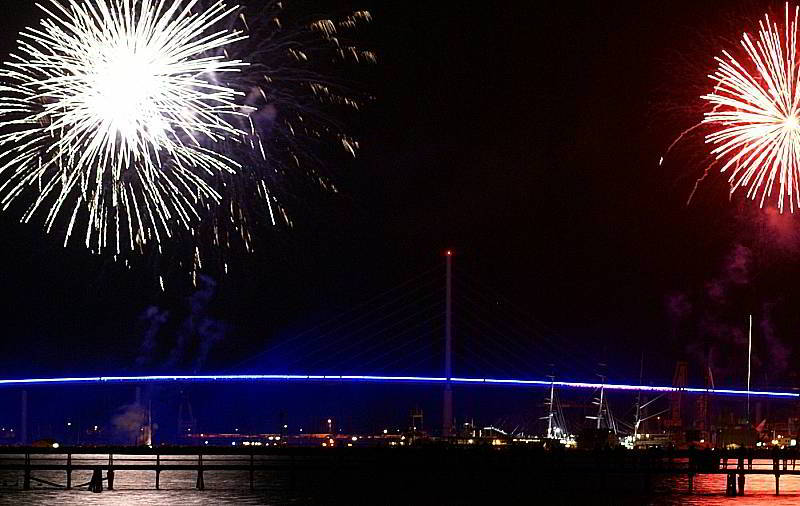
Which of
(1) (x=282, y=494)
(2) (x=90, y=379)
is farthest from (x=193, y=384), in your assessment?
(1) (x=282, y=494)

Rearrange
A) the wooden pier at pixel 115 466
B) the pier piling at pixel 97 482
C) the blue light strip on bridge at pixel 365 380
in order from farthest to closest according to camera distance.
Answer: the blue light strip on bridge at pixel 365 380 → the pier piling at pixel 97 482 → the wooden pier at pixel 115 466

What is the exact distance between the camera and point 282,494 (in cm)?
4681

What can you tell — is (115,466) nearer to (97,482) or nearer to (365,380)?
(97,482)

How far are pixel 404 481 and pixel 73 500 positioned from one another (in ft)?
62.3

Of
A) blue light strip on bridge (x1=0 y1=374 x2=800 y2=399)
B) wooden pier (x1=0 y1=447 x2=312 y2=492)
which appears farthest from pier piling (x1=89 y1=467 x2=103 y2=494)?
blue light strip on bridge (x1=0 y1=374 x2=800 y2=399)

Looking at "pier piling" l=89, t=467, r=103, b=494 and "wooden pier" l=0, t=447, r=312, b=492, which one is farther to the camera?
"pier piling" l=89, t=467, r=103, b=494

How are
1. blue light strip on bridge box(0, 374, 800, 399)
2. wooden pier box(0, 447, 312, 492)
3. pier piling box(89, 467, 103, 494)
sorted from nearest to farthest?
wooden pier box(0, 447, 312, 492) < pier piling box(89, 467, 103, 494) < blue light strip on bridge box(0, 374, 800, 399)

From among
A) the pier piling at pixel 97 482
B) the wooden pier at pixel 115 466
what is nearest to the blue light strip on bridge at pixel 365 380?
the wooden pier at pixel 115 466

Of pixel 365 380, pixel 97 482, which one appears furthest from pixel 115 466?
pixel 365 380

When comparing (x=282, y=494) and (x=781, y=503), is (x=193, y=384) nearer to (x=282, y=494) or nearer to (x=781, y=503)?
(x=282, y=494)

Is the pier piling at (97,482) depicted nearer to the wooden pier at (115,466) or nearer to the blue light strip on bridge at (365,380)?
the wooden pier at (115,466)

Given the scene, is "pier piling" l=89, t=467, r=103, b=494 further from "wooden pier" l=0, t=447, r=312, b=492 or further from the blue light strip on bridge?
the blue light strip on bridge

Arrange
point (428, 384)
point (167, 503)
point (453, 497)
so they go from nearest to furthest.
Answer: point (167, 503) < point (453, 497) < point (428, 384)

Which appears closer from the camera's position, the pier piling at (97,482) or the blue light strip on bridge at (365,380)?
the pier piling at (97,482)
